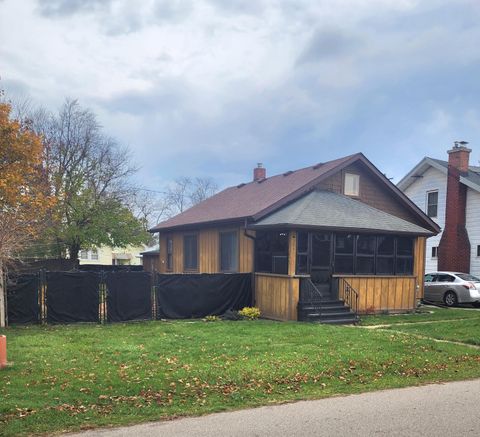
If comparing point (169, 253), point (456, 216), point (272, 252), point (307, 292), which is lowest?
point (307, 292)

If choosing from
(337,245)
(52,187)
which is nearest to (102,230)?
(52,187)

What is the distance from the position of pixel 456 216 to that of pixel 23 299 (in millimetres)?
21691

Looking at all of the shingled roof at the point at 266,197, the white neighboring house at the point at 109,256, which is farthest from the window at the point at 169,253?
the white neighboring house at the point at 109,256

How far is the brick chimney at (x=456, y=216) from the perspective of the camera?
26.3m

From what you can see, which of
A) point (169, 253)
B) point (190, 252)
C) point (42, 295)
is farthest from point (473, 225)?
point (42, 295)

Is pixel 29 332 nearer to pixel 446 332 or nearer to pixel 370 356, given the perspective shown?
pixel 370 356

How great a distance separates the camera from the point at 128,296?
15062 mm

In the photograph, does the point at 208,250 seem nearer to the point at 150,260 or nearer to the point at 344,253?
the point at 344,253

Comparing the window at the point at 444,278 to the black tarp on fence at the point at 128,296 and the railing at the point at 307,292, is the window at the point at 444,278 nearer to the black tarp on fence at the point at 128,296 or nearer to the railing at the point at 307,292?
the railing at the point at 307,292

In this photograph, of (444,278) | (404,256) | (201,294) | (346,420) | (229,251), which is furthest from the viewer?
(444,278)

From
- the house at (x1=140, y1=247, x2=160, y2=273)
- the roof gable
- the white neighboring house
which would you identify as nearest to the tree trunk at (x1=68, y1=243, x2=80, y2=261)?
the house at (x1=140, y1=247, x2=160, y2=273)

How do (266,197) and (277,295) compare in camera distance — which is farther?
(266,197)

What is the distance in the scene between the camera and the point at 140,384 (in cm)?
721

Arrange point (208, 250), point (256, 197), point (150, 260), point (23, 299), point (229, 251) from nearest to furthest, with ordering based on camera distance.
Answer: point (23, 299)
point (229, 251)
point (256, 197)
point (208, 250)
point (150, 260)
